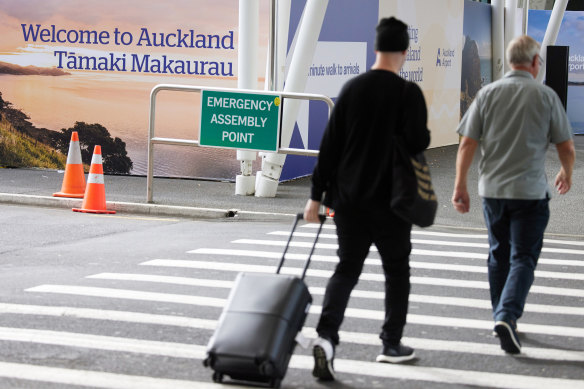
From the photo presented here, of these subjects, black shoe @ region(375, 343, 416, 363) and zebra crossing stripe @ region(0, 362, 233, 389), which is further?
black shoe @ region(375, 343, 416, 363)

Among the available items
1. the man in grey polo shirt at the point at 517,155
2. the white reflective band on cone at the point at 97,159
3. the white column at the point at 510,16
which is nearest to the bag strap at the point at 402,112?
the man in grey polo shirt at the point at 517,155

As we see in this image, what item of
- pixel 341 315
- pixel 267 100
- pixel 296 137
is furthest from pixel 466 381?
pixel 296 137

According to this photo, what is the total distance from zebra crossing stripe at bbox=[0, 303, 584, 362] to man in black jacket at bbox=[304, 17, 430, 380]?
33.9 inches

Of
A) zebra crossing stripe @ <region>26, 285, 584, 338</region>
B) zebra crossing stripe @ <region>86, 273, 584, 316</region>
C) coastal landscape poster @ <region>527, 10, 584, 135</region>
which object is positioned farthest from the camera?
coastal landscape poster @ <region>527, 10, 584, 135</region>

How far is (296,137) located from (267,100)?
3.15 m

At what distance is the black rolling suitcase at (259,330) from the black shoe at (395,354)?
2.50 feet

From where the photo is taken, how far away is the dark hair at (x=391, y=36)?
4891 millimetres

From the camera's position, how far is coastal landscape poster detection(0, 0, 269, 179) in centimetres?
1448

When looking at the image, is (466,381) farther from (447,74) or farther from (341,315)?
(447,74)

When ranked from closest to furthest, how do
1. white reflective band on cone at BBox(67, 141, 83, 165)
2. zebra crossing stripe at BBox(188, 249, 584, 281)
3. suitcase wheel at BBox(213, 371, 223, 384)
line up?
1. suitcase wheel at BBox(213, 371, 223, 384)
2. zebra crossing stripe at BBox(188, 249, 584, 281)
3. white reflective band on cone at BBox(67, 141, 83, 165)

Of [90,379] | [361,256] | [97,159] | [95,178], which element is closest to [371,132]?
[361,256]

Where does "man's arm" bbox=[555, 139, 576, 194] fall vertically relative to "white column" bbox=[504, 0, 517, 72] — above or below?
below

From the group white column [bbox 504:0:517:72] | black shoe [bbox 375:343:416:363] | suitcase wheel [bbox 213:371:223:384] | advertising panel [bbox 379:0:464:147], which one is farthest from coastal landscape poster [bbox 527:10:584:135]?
suitcase wheel [bbox 213:371:223:384]

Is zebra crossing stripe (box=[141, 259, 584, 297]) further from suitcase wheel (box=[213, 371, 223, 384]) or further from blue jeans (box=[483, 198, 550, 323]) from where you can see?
suitcase wheel (box=[213, 371, 223, 384])
